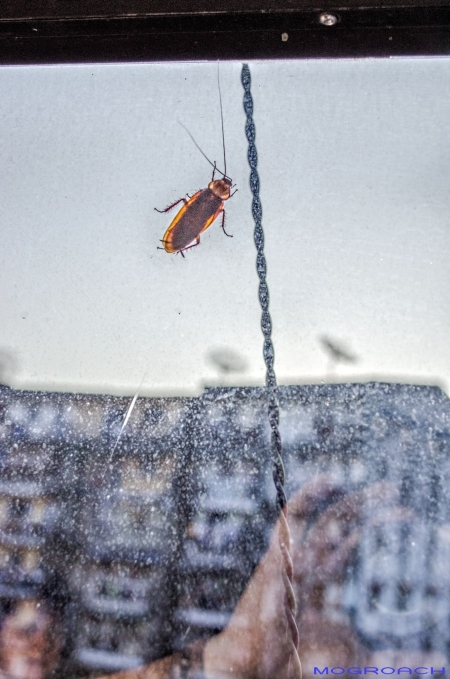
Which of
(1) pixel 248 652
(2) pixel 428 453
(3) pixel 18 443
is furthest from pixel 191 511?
(2) pixel 428 453

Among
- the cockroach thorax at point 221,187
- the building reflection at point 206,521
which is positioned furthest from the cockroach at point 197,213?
the building reflection at point 206,521

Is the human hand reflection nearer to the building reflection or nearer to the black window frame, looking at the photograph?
the building reflection

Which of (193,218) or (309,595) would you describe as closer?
(193,218)

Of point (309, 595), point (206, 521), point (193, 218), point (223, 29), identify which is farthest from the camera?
point (206, 521)

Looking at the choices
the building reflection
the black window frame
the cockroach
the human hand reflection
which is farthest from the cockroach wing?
the human hand reflection

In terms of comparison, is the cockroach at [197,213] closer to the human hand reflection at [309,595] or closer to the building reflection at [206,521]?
the building reflection at [206,521]

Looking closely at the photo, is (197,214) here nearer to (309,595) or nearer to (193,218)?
(193,218)

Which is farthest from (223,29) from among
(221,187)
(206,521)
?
(206,521)
